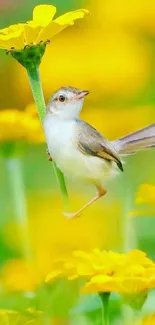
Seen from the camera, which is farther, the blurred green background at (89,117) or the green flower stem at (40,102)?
the blurred green background at (89,117)

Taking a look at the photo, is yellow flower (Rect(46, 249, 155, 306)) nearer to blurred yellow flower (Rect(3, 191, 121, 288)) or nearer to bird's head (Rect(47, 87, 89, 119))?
bird's head (Rect(47, 87, 89, 119))

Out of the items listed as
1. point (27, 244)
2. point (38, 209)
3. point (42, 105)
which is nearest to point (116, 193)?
point (38, 209)

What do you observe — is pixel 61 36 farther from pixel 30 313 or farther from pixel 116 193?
pixel 30 313

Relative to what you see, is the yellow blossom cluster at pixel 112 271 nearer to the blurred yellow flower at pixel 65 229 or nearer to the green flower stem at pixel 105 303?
the green flower stem at pixel 105 303

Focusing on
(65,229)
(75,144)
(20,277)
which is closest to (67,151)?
(75,144)

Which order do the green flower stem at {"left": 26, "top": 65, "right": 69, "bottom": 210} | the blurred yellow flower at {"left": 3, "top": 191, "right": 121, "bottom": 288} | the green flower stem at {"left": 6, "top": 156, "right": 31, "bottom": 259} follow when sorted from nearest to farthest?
the green flower stem at {"left": 26, "top": 65, "right": 69, "bottom": 210} → the green flower stem at {"left": 6, "top": 156, "right": 31, "bottom": 259} → the blurred yellow flower at {"left": 3, "top": 191, "right": 121, "bottom": 288}

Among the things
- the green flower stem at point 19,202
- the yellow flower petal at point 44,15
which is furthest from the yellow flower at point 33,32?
the green flower stem at point 19,202

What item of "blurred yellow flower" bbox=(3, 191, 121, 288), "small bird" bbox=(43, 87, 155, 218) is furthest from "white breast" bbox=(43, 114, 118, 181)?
"blurred yellow flower" bbox=(3, 191, 121, 288)
